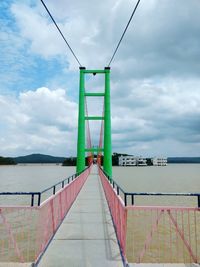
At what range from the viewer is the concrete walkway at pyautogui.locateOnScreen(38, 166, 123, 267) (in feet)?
15.8

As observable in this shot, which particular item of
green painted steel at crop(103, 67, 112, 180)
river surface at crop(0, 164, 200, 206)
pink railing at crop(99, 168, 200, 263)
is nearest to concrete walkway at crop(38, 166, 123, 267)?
pink railing at crop(99, 168, 200, 263)

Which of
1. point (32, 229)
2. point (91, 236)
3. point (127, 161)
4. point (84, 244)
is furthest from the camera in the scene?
point (127, 161)

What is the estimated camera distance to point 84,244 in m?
5.80

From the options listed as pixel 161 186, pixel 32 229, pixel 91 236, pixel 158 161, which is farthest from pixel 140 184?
pixel 158 161

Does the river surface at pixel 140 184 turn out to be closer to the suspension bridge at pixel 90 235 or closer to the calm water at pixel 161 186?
the calm water at pixel 161 186

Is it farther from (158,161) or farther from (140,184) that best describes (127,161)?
(140,184)

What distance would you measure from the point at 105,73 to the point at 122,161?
121 meters

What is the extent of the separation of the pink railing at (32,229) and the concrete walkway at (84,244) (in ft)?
0.66

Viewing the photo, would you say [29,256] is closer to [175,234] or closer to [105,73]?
[175,234]

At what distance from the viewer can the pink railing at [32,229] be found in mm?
5145

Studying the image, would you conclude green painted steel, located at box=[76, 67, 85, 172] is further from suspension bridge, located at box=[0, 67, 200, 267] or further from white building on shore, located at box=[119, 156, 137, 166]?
white building on shore, located at box=[119, 156, 137, 166]

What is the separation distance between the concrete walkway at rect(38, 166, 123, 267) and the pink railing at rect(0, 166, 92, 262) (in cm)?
20

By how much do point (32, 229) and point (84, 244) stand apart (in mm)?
6630

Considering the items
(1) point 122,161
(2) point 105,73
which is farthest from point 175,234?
(1) point 122,161
